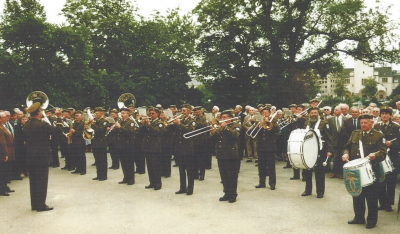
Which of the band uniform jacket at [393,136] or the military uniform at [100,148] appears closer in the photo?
Answer: the band uniform jacket at [393,136]

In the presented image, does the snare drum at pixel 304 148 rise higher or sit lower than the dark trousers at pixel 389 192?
higher

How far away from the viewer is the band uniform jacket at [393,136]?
27.3ft

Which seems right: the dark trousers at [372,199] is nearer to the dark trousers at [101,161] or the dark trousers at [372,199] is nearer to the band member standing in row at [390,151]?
the band member standing in row at [390,151]

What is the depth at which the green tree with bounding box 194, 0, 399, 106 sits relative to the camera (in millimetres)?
27109

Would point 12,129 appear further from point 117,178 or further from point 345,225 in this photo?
point 345,225

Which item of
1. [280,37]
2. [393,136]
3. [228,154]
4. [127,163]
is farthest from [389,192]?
[280,37]

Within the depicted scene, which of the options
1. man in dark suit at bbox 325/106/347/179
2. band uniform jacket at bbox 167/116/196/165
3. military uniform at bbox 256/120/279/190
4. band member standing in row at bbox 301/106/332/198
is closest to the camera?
band member standing in row at bbox 301/106/332/198

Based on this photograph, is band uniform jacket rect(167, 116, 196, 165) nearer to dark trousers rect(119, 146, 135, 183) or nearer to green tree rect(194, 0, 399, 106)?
dark trousers rect(119, 146, 135, 183)

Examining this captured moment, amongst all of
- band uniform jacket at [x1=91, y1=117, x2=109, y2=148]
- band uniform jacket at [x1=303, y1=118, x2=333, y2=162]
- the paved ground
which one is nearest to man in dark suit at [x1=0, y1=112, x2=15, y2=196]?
the paved ground

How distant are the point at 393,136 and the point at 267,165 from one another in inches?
133

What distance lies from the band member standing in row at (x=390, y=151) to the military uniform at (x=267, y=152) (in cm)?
268

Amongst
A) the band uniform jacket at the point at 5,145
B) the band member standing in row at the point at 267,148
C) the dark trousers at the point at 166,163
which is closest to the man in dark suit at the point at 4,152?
the band uniform jacket at the point at 5,145

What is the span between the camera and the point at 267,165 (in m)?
10.6

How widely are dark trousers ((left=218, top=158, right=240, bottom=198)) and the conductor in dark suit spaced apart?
3.93 metres
